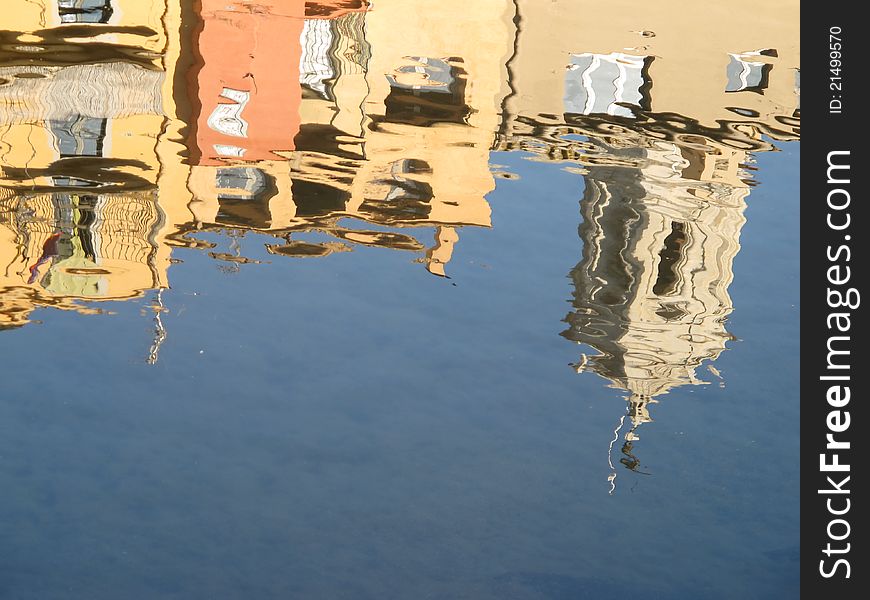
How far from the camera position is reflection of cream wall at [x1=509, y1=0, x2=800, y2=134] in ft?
58.6

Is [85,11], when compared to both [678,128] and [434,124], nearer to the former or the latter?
[434,124]

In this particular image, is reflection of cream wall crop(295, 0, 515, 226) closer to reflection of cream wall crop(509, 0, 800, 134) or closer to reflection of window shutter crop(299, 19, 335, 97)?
reflection of window shutter crop(299, 19, 335, 97)

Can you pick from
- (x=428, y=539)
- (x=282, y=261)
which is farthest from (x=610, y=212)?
(x=428, y=539)

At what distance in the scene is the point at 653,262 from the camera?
1452 centimetres

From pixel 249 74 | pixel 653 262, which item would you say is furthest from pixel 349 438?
pixel 249 74

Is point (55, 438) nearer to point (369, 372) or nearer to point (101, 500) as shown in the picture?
point (101, 500)

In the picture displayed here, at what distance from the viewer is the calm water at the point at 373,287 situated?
8.79 meters

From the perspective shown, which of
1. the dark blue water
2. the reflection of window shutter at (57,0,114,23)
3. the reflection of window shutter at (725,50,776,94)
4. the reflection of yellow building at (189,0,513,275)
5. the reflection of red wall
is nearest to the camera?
the dark blue water

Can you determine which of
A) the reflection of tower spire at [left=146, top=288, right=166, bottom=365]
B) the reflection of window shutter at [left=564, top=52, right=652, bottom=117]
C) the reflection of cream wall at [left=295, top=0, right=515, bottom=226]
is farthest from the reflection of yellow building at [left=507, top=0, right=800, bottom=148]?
the reflection of tower spire at [left=146, top=288, right=166, bottom=365]

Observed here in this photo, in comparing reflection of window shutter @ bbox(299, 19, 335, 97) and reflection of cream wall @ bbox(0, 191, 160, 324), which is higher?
reflection of window shutter @ bbox(299, 19, 335, 97)

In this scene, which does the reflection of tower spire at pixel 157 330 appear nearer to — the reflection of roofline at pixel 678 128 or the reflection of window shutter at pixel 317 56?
the reflection of window shutter at pixel 317 56

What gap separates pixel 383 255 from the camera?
13.0 metres

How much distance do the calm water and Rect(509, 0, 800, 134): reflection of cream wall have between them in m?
0.08

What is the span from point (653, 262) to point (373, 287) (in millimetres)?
3706
